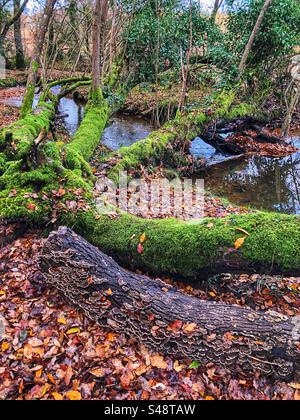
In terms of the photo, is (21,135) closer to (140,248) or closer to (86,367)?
(140,248)

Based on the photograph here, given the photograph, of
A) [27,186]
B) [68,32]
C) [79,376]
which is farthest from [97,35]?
[68,32]

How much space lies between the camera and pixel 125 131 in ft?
45.5

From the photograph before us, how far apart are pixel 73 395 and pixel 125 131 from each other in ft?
39.2

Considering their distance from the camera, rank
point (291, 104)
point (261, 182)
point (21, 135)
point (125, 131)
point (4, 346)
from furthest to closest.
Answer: point (125, 131)
point (291, 104)
point (261, 182)
point (21, 135)
point (4, 346)

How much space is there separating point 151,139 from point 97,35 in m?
3.00

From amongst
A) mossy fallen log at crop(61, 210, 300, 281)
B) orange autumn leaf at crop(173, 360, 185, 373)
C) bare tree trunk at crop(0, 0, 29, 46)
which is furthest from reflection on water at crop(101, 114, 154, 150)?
orange autumn leaf at crop(173, 360, 185, 373)

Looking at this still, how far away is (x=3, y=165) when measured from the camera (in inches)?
235

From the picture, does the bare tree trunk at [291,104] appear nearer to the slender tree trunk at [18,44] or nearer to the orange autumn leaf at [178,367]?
the orange autumn leaf at [178,367]

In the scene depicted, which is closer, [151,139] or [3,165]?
[3,165]

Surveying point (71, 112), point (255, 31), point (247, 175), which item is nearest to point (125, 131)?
point (71, 112)

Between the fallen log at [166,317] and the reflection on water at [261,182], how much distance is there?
5.56 metres

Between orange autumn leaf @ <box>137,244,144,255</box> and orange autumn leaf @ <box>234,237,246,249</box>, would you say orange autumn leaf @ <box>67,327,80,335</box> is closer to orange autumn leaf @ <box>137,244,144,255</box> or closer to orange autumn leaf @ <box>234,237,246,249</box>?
orange autumn leaf @ <box>137,244,144,255</box>
